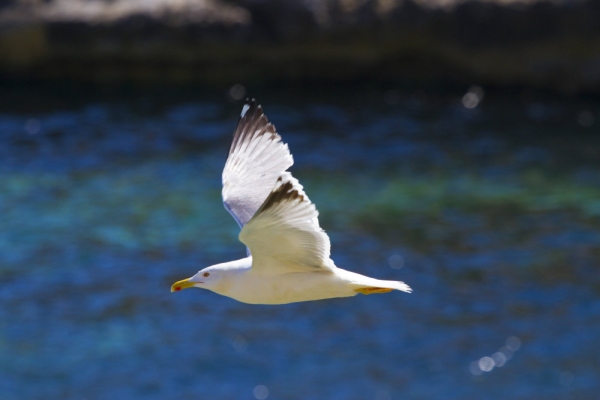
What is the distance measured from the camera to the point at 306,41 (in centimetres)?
1689

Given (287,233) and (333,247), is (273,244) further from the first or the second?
(333,247)

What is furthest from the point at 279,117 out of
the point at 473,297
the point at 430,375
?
the point at 430,375

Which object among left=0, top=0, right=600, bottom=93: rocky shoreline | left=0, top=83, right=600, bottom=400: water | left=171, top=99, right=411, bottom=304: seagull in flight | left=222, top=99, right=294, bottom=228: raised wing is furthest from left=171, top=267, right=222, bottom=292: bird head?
left=0, top=0, right=600, bottom=93: rocky shoreline

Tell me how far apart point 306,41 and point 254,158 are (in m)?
10.8

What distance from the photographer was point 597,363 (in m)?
10.4

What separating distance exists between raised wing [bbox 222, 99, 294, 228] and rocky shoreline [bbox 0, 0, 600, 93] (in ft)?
34.8

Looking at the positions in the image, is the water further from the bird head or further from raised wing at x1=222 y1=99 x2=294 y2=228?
the bird head

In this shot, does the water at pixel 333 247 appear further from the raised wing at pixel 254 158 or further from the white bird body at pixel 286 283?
the white bird body at pixel 286 283

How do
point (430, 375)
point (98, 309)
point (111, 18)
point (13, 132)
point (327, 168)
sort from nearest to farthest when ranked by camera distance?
point (430, 375) < point (98, 309) < point (327, 168) < point (13, 132) < point (111, 18)

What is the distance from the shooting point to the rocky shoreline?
1648 cm

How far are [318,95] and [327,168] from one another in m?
2.98

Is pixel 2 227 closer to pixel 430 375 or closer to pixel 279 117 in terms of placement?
pixel 279 117

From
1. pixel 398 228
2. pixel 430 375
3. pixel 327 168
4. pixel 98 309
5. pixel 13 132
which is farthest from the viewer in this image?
pixel 13 132

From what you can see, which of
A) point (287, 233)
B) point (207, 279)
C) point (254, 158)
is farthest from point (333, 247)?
point (287, 233)
